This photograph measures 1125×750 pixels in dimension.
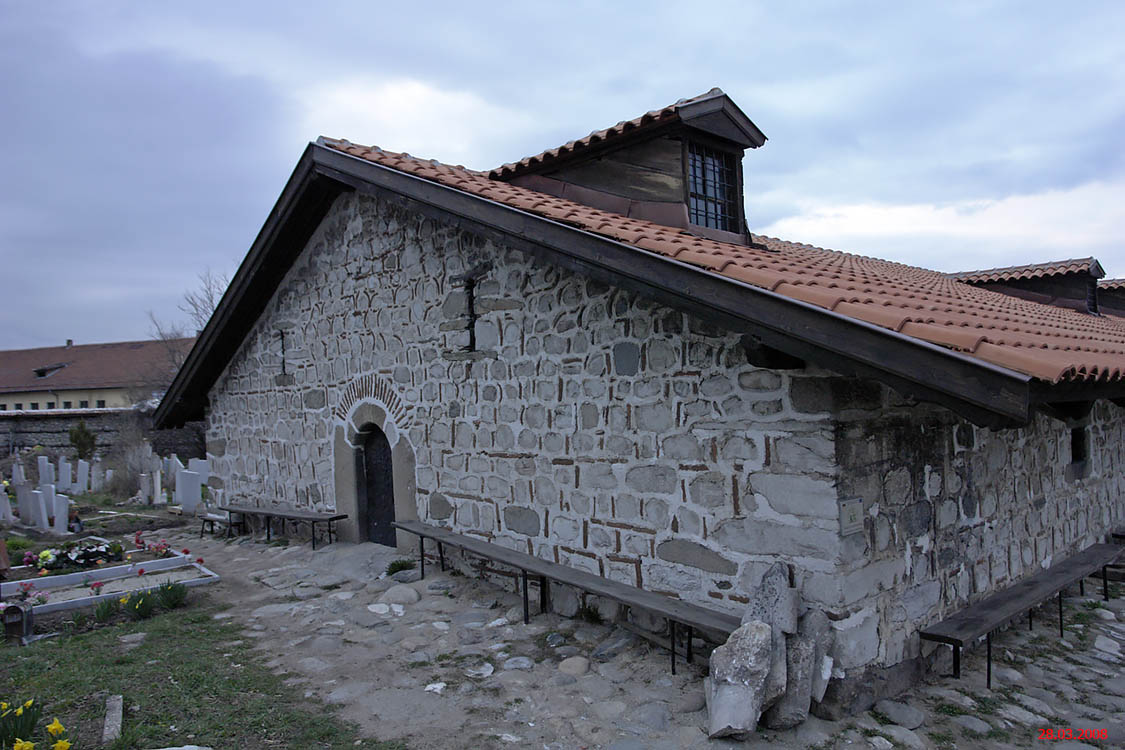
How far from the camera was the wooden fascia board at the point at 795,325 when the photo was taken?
2.85m

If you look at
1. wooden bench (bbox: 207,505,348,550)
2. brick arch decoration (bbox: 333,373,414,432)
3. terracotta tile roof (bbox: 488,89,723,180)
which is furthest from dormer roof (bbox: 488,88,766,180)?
wooden bench (bbox: 207,505,348,550)

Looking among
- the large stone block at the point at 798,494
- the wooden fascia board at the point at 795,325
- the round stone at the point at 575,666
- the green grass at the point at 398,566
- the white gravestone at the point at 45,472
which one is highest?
the wooden fascia board at the point at 795,325

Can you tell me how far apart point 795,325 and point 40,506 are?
1189 centimetres

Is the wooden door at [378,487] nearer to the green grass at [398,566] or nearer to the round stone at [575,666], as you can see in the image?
the green grass at [398,566]

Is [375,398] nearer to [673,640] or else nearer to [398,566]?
[398,566]

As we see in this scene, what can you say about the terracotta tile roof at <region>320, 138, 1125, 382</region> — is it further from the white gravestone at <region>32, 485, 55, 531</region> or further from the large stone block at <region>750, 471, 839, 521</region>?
the white gravestone at <region>32, 485, 55, 531</region>

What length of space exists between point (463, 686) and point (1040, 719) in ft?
11.1

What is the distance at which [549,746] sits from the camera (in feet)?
12.1

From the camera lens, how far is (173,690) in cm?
439

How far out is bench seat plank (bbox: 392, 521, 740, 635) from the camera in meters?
4.20

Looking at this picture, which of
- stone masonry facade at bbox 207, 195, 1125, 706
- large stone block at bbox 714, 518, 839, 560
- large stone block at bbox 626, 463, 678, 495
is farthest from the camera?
large stone block at bbox 626, 463, 678, 495

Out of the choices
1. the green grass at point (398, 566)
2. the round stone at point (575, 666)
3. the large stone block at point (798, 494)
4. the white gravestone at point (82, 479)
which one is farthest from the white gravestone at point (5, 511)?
the large stone block at point (798, 494)

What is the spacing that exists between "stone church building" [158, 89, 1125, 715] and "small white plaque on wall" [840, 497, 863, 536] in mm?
26

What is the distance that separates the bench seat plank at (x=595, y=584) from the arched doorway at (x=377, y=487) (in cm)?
114
